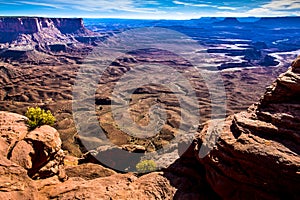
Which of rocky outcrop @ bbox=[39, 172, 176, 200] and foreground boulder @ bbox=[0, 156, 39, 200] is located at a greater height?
foreground boulder @ bbox=[0, 156, 39, 200]

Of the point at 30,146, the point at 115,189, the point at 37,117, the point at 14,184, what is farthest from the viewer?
the point at 37,117

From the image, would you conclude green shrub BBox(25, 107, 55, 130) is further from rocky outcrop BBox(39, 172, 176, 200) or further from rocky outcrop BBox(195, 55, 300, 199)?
rocky outcrop BBox(195, 55, 300, 199)

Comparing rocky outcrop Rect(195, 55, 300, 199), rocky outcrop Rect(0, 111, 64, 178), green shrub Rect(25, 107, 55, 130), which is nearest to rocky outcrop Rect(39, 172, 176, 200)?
rocky outcrop Rect(0, 111, 64, 178)

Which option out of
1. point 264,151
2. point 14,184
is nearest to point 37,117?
point 14,184

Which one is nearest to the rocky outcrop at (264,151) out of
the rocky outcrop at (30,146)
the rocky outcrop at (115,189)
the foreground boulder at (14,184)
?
the rocky outcrop at (115,189)

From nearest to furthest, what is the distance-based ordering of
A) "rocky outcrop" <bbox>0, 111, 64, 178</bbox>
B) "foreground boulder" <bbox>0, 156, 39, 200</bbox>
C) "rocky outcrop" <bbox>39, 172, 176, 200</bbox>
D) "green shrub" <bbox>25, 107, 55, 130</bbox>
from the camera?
"foreground boulder" <bbox>0, 156, 39, 200</bbox> < "rocky outcrop" <bbox>39, 172, 176, 200</bbox> < "rocky outcrop" <bbox>0, 111, 64, 178</bbox> < "green shrub" <bbox>25, 107, 55, 130</bbox>

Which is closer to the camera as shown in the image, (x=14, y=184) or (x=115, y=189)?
(x=14, y=184)

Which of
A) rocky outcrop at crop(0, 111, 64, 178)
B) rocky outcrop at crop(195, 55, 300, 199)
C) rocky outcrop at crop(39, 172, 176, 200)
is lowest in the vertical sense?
rocky outcrop at crop(39, 172, 176, 200)

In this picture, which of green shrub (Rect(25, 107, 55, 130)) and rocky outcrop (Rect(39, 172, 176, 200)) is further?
green shrub (Rect(25, 107, 55, 130))

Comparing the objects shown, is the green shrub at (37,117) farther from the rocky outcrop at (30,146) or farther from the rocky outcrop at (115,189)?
the rocky outcrop at (115,189)

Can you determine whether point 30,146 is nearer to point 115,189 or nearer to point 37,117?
point 37,117
